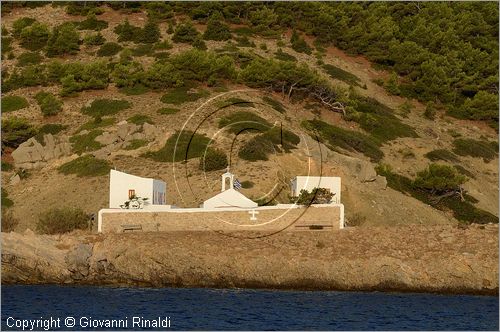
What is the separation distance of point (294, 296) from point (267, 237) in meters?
6.71

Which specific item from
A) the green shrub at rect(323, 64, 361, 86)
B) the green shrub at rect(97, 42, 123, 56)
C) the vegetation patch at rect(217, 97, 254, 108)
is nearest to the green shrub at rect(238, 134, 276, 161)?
the vegetation patch at rect(217, 97, 254, 108)

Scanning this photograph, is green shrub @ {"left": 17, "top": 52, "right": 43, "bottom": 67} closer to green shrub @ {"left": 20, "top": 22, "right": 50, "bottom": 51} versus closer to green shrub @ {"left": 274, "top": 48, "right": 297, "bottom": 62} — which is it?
green shrub @ {"left": 20, "top": 22, "right": 50, "bottom": 51}

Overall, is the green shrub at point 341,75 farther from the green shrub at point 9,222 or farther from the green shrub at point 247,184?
the green shrub at point 9,222

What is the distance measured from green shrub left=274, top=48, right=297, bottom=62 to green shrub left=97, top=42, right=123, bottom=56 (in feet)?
60.2

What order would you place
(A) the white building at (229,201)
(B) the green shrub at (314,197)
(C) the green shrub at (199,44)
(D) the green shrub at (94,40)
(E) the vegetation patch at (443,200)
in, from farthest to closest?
(D) the green shrub at (94,40), (C) the green shrub at (199,44), (E) the vegetation patch at (443,200), (B) the green shrub at (314,197), (A) the white building at (229,201)

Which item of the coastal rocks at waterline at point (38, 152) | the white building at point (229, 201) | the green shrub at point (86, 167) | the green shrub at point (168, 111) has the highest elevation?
the green shrub at point (168, 111)

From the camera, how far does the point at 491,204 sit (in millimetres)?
87062

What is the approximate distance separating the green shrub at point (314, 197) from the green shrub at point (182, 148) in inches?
632

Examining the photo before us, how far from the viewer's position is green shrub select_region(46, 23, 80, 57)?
113750 mm

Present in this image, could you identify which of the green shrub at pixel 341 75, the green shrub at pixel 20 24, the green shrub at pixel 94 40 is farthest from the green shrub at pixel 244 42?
the green shrub at pixel 20 24

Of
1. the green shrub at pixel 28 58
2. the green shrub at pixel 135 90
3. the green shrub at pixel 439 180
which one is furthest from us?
the green shrub at pixel 28 58

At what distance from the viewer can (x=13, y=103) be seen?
96125mm

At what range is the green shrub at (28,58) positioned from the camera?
110 meters

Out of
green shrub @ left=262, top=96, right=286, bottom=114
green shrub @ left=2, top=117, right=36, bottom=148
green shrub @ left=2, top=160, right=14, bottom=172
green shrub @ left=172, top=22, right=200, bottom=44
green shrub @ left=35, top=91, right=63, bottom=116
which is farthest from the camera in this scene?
green shrub @ left=172, top=22, right=200, bottom=44
